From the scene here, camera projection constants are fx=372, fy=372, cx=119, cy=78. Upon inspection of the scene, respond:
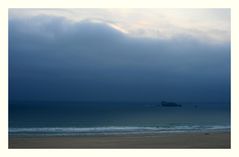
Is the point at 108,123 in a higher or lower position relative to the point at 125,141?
lower

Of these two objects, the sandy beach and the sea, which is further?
the sea

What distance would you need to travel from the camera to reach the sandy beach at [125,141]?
1057 cm

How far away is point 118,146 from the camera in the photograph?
34.4ft

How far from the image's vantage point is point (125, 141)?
37.0ft

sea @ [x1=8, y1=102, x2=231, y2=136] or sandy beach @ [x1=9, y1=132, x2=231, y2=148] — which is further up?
sandy beach @ [x1=9, y1=132, x2=231, y2=148]

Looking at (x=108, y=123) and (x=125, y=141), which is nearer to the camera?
(x=125, y=141)

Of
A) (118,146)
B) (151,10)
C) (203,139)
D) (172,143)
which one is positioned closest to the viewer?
(118,146)

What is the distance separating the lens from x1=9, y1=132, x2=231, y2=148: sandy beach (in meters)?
10.6
